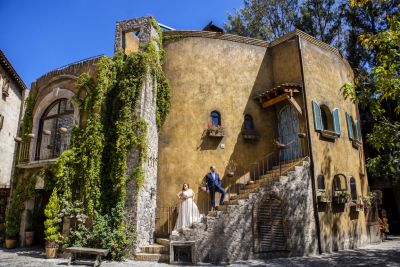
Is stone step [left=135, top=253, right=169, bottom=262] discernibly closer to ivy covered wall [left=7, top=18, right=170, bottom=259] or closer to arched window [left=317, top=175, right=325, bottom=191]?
ivy covered wall [left=7, top=18, right=170, bottom=259]

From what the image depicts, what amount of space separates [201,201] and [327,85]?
7826mm

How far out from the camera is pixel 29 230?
1361 centimetres

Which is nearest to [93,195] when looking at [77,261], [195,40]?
[77,261]

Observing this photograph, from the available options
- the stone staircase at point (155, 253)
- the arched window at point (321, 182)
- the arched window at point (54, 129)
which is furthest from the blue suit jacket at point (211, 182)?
the arched window at point (54, 129)

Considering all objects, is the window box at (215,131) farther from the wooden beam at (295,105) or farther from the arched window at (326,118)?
the arched window at (326,118)

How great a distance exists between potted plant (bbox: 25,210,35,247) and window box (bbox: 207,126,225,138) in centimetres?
878

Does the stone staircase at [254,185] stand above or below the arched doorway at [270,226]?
above

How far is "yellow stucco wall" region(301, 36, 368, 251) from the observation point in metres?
12.1

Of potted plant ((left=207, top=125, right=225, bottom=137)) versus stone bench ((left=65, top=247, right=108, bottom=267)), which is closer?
stone bench ((left=65, top=247, right=108, bottom=267))

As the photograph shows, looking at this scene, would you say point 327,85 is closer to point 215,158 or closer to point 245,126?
point 245,126

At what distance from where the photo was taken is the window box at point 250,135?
13422mm

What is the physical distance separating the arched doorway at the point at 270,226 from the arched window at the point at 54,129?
8721 millimetres

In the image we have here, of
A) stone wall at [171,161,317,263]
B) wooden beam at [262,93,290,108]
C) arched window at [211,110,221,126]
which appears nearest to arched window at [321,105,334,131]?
wooden beam at [262,93,290,108]

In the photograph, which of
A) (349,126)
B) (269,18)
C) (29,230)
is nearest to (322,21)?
(269,18)
